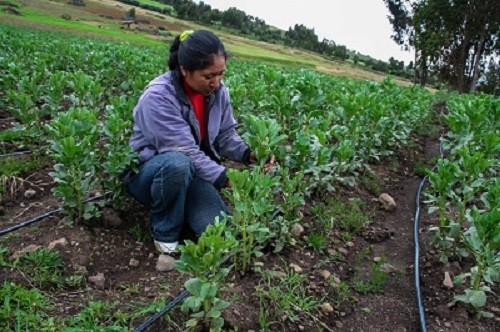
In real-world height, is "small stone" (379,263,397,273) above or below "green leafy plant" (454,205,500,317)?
below

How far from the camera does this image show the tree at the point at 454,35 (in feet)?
103

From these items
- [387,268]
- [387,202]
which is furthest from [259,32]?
[387,268]

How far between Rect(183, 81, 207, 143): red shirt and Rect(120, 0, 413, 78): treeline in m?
56.2

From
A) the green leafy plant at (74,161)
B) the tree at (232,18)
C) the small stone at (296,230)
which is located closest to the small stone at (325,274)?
the small stone at (296,230)

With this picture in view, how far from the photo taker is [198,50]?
3.52 m

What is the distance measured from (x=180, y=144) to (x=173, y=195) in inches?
15.1

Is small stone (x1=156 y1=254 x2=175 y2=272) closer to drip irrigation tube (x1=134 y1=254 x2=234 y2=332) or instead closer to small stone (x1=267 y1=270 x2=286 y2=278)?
drip irrigation tube (x1=134 y1=254 x2=234 y2=332)

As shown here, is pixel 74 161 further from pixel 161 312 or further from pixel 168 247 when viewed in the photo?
pixel 161 312

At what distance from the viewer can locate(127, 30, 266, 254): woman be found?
359 centimetres

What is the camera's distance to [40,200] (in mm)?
4492

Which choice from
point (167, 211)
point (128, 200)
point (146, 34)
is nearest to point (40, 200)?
point (128, 200)

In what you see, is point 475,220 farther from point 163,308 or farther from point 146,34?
point 146,34

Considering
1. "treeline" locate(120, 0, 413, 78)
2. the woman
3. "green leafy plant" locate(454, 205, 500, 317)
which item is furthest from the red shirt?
"treeline" locate(120, 0, 413, 78)

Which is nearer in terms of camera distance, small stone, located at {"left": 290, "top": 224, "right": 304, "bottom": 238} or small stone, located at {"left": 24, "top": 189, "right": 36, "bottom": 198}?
small stone, located at {"left": 290, "top": 224, "right": 304, "bottom": 238}
